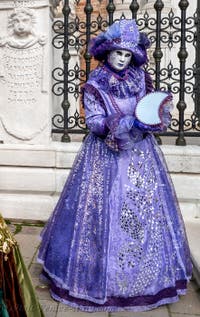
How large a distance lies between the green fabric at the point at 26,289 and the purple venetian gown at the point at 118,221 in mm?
592

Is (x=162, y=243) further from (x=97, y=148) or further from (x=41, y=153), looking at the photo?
(x=41, y=153)

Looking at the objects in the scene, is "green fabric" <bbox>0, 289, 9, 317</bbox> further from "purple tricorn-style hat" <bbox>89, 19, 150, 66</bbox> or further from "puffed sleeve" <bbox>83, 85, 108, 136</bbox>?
"purple tricorn-style hat" <bbox>89, 19, 150, 66</bbox>

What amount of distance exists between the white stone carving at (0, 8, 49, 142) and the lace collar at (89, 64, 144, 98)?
173 centimetres

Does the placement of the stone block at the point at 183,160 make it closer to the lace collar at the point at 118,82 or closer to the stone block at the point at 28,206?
the stone block at the point at 28,206

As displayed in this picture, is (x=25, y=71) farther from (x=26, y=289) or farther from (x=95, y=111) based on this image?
(x=26, y=289)

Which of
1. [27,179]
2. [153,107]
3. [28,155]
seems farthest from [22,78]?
[153,107]

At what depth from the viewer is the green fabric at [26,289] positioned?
7.45ft

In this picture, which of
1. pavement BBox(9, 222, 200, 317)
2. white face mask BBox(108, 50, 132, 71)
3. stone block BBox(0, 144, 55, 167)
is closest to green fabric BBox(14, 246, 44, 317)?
pavement BBox(9, 222, 200, 317)

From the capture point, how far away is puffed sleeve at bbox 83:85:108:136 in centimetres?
294

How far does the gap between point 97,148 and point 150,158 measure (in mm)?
357

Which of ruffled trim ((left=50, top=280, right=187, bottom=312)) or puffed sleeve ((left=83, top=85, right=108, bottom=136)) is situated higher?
puffed sleeve ((left=83, top=85, right=108, bottom=136))

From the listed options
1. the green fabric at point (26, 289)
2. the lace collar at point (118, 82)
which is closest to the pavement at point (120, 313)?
the green fabric at point (26, 289)

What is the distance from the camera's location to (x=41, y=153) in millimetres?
4766

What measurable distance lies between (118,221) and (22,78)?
234 centimetres
